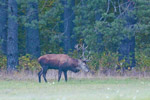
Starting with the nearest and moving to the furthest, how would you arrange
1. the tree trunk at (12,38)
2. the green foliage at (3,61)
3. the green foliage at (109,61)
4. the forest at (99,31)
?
1. the forest at (99,31)
2. the green foliage at (109,61)
3. the tree trunk at (12,38)
4. the green foliage at (3,61)

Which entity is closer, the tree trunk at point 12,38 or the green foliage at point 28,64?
the green foliage at point 28,64

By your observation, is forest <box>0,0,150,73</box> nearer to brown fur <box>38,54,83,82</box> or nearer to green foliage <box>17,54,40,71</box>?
green foliage <box>17,54,40,71</box>

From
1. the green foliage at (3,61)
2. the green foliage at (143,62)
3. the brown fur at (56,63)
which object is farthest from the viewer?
the green foliage at (3,61)

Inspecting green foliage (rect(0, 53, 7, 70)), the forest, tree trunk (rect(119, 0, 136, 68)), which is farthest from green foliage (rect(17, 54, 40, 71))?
tree trunk (rect(119, 0, 136, 68))

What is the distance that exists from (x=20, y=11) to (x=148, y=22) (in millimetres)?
11906

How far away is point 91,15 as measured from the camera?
2603 cm

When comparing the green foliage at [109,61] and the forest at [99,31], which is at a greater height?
the forest at [99,31]

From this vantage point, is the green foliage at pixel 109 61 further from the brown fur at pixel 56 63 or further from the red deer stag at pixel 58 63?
the brown fur at pixel 56 63

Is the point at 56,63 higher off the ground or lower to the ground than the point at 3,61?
higher

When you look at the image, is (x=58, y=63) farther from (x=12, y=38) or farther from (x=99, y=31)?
(x=12, y=38)

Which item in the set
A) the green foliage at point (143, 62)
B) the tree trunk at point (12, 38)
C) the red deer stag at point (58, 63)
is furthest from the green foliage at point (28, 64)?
the green foliage at point (143, 62)

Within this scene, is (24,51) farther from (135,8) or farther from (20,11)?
(135,8)

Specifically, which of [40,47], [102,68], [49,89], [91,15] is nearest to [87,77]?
[102,68]

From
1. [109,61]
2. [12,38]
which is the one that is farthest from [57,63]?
[12,38]
